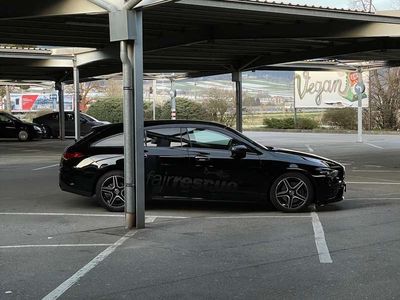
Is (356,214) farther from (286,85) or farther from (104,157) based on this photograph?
(286,85)

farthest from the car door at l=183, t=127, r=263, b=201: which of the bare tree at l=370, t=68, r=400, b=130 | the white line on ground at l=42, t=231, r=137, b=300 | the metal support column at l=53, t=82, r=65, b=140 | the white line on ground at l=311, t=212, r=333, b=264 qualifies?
the bare tree at l=370, t=68, r=400, b=130

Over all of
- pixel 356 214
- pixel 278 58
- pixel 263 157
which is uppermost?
pixel 278 58

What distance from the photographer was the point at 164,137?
32.1 feet

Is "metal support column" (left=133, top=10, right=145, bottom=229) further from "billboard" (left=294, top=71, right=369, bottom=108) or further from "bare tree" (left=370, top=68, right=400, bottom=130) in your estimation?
"billboard" (left=294, top=71, right=369, bottom=108)

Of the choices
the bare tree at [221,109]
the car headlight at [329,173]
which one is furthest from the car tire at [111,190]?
the bare tree at [221,109]

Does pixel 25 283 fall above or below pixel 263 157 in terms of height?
below

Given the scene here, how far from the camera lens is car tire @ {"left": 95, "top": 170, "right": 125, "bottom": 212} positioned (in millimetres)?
9719

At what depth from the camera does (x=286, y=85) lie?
82.0 meters

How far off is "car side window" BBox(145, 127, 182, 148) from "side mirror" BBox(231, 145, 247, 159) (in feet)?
2.90

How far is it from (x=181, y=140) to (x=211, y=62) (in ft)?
57.6

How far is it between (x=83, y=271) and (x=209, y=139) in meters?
4.17

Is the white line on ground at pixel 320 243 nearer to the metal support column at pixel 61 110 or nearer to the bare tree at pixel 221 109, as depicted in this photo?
the metal support column at pixel 61 110

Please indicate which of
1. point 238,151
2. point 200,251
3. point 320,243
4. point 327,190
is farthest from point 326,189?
point 200,251

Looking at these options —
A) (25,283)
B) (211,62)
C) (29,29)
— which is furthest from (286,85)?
(25,283)
